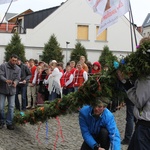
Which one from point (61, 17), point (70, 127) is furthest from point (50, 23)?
point (70, 127)

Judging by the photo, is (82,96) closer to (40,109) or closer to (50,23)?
(40,109)

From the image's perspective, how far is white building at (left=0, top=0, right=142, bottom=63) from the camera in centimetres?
3597

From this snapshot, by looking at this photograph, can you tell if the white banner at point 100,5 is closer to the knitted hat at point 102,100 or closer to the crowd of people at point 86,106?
the crowd of people at point 86,106

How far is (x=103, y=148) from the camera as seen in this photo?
521 centimetres

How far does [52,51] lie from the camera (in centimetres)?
3347

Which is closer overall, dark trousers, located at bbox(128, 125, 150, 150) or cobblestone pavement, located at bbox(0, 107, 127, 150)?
dark trousers, located at bbox(128, 125, 150, 150)

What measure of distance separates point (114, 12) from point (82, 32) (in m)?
30.0

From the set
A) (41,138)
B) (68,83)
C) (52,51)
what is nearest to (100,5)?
(41,138)

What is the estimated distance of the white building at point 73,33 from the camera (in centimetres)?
3597

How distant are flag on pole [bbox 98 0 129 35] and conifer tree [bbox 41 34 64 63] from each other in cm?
2546

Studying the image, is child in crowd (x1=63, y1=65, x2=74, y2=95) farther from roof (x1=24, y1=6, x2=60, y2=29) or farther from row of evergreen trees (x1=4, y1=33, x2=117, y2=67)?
roof (x1=24, y1=6, x2=60, y2=29)

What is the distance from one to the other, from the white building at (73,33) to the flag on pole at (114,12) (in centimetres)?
2800

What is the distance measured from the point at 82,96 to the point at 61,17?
32.9 meters

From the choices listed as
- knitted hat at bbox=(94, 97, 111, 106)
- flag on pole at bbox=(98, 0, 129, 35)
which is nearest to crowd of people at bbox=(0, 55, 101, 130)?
flag on pole at bbox=(98, 0, 129, 35)
